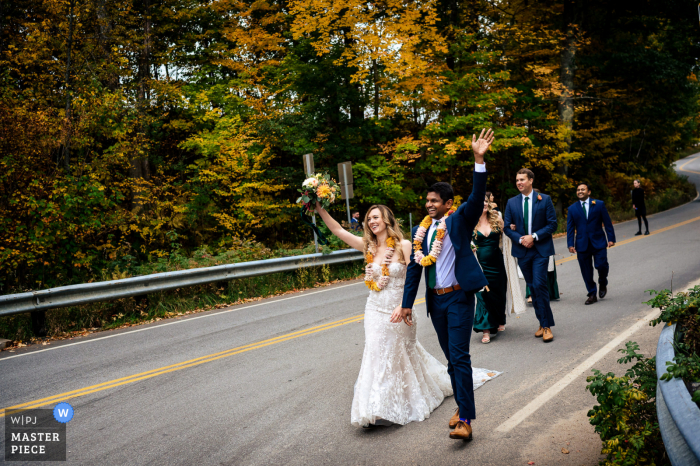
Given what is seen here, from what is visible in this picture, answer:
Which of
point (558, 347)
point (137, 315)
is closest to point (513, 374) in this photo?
point (558, 347)

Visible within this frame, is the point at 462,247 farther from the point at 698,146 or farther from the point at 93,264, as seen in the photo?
the point at 698,146

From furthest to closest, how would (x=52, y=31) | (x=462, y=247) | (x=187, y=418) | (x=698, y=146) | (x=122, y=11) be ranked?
1. (x=698, y=146)
2. (x=122, y=11)
3. (x=52, y=31)
4. (x=187, y=418)
5. (x=462, y=247)

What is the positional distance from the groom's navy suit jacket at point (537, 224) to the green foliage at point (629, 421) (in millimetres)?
3780

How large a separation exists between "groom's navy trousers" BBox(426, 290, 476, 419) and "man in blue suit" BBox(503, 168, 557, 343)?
294 cm

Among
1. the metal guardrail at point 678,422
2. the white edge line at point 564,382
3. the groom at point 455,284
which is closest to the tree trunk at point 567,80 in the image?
the white edge line at point 564,382

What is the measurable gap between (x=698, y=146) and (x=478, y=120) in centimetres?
8152

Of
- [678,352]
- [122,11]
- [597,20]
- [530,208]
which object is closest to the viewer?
[678,352]

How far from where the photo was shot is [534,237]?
718 centimetres

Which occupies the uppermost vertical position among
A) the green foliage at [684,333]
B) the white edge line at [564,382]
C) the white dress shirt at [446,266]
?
the white dress shirt at [446,266]

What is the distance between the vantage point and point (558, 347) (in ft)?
21.1

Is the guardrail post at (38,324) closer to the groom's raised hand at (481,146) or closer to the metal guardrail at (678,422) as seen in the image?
the groom's raised hand at (481,146)

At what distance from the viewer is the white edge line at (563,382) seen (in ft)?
14.5

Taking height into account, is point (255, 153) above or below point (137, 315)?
above

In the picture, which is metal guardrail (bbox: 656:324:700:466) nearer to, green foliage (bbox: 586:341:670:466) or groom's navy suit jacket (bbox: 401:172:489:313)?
green foliage (bbox: 586:341:670:466)
